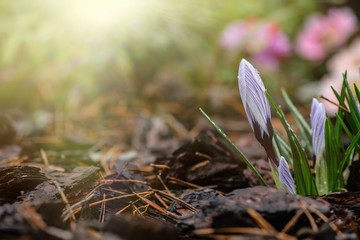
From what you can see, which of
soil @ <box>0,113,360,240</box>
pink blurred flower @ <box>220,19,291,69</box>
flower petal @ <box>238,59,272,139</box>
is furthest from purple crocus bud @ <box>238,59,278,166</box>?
pink blurred flower @ <box>220,19,291,69</box>

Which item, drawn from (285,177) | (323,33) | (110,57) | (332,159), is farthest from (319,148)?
(323,33)

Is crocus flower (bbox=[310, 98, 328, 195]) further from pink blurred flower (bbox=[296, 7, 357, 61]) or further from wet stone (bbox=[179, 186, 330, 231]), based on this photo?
pink blurred flower (bbox=[296, 7, 357, 61])

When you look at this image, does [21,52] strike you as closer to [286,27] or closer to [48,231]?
[286,27]

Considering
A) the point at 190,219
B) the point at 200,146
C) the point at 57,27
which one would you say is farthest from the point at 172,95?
the point at 190,219

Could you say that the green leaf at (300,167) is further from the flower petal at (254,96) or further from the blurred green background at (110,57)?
the blurred green background at (110,57)

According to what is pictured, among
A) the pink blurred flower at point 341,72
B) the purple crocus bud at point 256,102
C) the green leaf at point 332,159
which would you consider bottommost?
the pink blurred flower at point 341,72

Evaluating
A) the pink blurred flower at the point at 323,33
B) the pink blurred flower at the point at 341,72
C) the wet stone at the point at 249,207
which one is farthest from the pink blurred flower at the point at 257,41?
the wet stone at the point at 249,207
